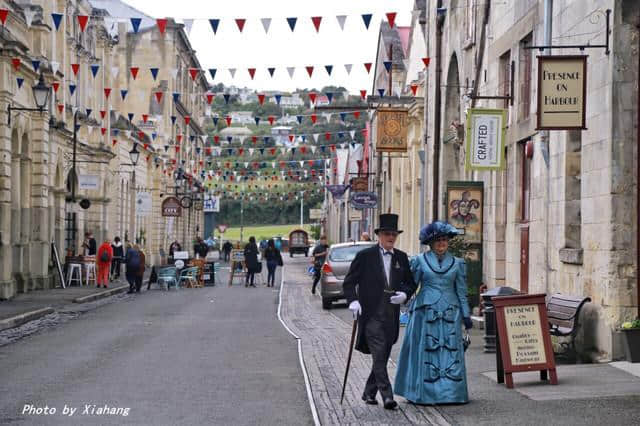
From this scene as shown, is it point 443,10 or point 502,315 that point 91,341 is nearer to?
point 502,315

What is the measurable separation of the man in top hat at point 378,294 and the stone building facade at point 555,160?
12.7 feet

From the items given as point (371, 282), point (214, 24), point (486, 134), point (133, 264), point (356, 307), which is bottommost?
point (133, 264)

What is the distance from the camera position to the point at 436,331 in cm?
1034

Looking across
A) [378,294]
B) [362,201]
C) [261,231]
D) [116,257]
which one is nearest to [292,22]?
[378,294]

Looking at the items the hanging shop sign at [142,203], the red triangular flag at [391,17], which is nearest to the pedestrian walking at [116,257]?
the hanging shop sign at [142,203]

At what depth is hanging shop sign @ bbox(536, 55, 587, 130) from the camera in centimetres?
1369

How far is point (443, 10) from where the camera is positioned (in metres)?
30.3

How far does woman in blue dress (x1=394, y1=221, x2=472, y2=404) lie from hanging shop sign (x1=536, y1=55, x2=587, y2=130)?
3.90 m

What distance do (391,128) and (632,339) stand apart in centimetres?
2293

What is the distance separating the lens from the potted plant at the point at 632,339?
1265cm

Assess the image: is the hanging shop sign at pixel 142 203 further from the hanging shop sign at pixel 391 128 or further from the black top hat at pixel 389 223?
the black top hat at pixel 389 223

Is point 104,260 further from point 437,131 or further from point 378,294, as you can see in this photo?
point 378,294

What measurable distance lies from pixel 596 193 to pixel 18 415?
25.7 feet

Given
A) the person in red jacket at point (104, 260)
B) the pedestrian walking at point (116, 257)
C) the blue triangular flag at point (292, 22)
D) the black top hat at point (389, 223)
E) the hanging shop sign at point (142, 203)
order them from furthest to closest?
the hanging shop sign at point (142, 203) < the pedestrian walking at point (116, 257) < the person in red jacket at point (104, 260) < the blue triangular flag at point (292, 22) < the black top hat at point (389, 223)
